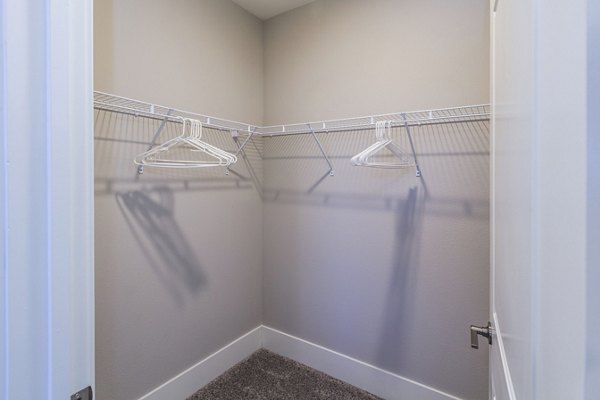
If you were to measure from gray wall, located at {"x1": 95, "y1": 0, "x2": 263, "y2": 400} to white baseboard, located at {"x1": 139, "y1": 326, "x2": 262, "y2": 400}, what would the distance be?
51 millimetres

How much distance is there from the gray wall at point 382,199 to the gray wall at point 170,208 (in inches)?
10.5

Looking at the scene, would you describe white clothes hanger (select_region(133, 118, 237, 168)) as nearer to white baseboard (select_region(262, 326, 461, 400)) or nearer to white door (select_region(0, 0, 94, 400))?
white door (select_region(0, 0, 94, 400))

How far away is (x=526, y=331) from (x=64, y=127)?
2.93ft

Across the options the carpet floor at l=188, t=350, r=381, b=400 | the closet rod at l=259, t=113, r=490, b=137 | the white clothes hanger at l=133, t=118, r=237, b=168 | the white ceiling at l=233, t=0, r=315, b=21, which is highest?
the white ceiling at l=233, t=0, r=315, b=21

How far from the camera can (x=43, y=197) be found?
509 millimetres

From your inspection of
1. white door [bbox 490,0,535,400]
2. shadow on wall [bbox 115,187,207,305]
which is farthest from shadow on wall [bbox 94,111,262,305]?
white door [bbox 490,0,535,400]

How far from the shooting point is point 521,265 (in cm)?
52

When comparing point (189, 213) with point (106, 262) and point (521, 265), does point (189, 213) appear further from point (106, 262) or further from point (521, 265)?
point (521, 265)

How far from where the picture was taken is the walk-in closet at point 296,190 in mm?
1487

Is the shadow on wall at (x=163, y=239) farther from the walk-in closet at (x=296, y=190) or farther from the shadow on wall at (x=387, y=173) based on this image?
the shadow on wall at (x=387, y=173)

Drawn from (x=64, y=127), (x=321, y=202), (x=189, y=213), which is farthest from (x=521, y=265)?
(x=189, y=213)

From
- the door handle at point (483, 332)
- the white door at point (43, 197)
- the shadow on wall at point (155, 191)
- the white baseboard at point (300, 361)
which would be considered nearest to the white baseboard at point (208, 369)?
→ the white baseboard at point (300, 361)

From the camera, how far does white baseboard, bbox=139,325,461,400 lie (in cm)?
170

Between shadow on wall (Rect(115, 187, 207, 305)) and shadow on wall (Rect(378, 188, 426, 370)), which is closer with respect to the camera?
shadow on wall (Rect(115, 187, 207, 305))
